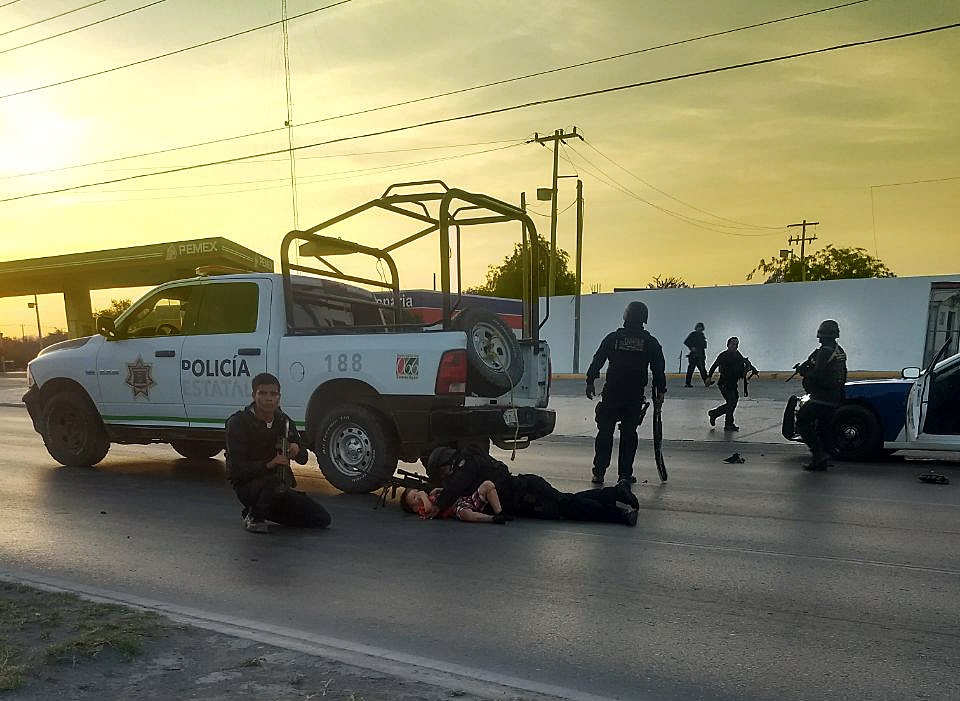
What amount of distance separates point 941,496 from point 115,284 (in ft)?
140

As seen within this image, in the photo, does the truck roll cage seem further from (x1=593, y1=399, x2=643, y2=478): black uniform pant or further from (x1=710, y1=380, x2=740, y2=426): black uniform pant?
(x1=710, y1=380, x2=740, y2=426): black uniform pant

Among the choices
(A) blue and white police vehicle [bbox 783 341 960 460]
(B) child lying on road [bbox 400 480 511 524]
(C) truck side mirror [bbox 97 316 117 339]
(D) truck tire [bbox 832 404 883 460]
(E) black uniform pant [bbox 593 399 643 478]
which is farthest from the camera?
(D) truck tire [bbox 832 404 883 460]

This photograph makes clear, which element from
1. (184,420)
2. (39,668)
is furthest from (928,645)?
(184,420)

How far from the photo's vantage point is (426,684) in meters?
3.69

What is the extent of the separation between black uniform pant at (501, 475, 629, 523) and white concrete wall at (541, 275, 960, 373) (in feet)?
77.7

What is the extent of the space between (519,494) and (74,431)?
20.2ft

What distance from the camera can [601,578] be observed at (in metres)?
5.59

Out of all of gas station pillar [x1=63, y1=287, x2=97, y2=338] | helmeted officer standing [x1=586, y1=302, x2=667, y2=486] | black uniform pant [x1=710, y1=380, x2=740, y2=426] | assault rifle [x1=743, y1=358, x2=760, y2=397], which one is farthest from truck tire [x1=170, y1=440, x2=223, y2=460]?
gas station pillar [x1=63, y1=287, x2=97, y2=338]

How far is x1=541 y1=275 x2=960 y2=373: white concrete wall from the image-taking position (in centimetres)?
2797

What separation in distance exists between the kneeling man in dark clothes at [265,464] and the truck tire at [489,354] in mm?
1964

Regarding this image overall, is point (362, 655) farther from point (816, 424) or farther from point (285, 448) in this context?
point (816, 424)

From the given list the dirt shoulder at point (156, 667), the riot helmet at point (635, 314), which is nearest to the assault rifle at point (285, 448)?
the dirt shoulder at point (156, 667)

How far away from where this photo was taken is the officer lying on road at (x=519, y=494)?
726 centimetres

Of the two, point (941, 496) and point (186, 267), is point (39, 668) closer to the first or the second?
point (941, 496)
